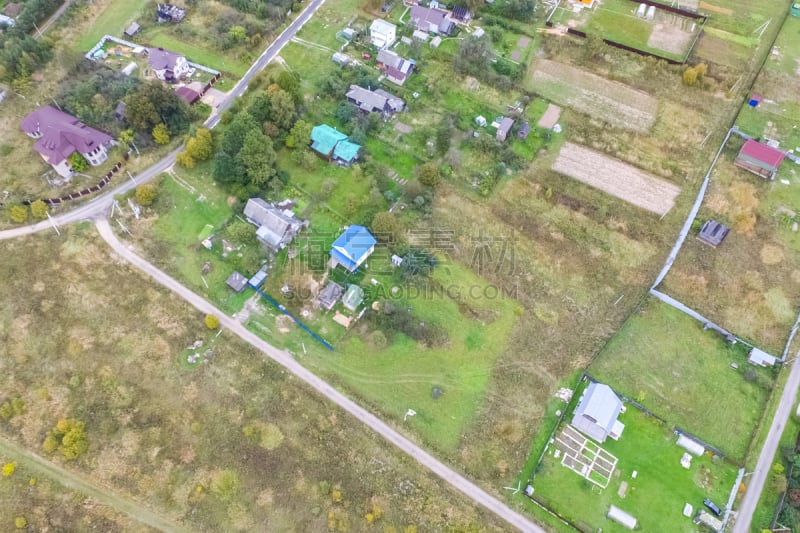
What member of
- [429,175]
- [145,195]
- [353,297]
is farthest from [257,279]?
[429,175]

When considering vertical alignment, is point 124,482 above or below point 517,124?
below

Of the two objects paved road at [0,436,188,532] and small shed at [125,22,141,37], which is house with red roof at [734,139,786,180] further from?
small shed at [125,22,141,37]

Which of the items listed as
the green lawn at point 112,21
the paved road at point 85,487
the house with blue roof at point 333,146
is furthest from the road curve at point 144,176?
the paved road at point 85,487

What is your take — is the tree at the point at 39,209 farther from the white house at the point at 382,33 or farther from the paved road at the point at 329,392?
the white house at the point at 382,33

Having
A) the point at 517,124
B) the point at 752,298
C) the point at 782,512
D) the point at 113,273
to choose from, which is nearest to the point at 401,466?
the point at 782,512

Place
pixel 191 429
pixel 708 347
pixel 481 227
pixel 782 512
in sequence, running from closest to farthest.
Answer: pixel 782 512 → pixel 191 429 → pixel 708 347 → pixel 481 227

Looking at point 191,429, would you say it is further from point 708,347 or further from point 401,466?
point 708,347

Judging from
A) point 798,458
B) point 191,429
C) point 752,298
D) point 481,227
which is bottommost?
point 191,429
